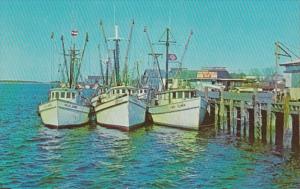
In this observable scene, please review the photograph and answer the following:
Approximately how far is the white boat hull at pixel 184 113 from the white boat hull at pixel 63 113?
282 inches

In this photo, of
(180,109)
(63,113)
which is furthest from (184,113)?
(63,113)

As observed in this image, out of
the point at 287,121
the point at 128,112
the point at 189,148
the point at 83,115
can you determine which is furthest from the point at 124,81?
the point at 287,121

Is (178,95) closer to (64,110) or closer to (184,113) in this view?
(184,113)

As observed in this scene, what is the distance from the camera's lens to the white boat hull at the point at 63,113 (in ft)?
155

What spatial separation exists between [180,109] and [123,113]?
508 cm

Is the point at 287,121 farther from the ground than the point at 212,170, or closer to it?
farther from the ground

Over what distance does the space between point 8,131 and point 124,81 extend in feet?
56.9

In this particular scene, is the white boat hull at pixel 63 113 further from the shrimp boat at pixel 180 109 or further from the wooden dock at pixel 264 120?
the wooden dock at pixel 264 120

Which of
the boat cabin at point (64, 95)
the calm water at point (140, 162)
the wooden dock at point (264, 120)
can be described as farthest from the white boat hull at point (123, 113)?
the wooden dock at point (264, 120)

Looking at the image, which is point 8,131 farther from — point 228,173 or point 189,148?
point 228,173

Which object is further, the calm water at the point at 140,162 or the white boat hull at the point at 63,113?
the white boat hull at the point at 63,113

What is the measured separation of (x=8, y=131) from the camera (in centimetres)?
5016

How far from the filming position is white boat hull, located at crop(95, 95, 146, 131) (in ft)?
149

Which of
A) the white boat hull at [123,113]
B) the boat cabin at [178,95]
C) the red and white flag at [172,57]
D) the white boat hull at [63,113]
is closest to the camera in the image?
the white boat hull at [123,113]
